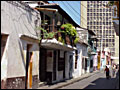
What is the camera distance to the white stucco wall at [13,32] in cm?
1294

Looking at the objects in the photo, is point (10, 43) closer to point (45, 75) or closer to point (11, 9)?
point (11, 9)

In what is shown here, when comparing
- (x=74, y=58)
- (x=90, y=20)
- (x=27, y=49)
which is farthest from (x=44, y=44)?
(x=90, y=20)

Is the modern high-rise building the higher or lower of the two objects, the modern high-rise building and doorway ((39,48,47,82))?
the higher

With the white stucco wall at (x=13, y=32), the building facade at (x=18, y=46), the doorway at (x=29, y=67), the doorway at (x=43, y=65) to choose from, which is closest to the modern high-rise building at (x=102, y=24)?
the doorway at (x=43, y=65)

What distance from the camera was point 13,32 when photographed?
45.2 feet

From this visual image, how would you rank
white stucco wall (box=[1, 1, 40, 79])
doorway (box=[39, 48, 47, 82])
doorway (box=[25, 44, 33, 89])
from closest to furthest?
1. white stucco wall (box=[1, 1, 40, 79])
2. doorway (box=[25, 44, 33, 89])
3. doorway (box=[39, 48, 47, 82])

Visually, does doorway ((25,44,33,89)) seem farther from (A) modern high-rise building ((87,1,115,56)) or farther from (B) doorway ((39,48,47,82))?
(A) modern high-rise building ((87,1,115,56))

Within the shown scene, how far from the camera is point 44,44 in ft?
58.5

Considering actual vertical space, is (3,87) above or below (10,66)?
below

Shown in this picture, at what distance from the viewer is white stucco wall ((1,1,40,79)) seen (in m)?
Answer: 12.9

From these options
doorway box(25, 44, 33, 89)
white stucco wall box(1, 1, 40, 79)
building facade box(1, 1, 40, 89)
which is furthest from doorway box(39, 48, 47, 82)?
white stucco wall box(1, 1, 40, 79)

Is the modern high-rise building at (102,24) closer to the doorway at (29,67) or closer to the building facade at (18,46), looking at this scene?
the building facade at (18,46)

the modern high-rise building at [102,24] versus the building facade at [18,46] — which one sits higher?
the modern high-rise building at [102,24]

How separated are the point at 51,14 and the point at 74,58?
36.7ft
